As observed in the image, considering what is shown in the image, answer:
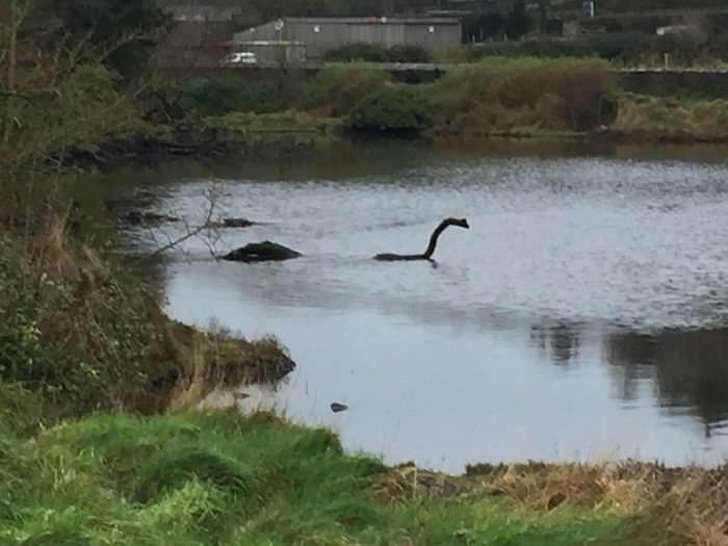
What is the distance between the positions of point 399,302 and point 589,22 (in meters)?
76.1

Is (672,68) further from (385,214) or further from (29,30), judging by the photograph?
(29,30)

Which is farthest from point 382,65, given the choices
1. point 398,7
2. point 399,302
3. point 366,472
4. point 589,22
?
point 366,472

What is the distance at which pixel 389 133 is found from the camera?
64.2m

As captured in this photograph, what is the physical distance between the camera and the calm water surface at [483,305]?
14.1 m

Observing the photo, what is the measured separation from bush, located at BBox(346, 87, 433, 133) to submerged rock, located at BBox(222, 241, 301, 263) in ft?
124

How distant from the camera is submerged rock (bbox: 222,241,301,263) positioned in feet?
85.5

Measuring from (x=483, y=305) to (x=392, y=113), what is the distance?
42512 millimetres

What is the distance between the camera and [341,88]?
6888 cm

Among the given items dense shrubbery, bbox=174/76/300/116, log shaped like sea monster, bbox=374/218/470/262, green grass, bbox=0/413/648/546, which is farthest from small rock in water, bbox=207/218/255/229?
dense shrubbery, bbox=174/76/300/116

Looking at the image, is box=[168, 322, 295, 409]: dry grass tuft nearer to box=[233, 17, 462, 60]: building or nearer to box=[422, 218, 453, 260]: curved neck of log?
box=[422, 218, 453, 260]: curved neck of log

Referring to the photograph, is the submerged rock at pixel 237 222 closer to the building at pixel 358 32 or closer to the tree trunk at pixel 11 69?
the tree trunk at pixel 11 69

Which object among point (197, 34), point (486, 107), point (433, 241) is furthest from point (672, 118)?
point (433, 241)

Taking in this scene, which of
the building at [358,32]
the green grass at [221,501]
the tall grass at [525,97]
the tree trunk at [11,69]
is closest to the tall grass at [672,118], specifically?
the tall grass at [525,97]

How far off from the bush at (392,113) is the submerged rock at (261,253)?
37.9m
